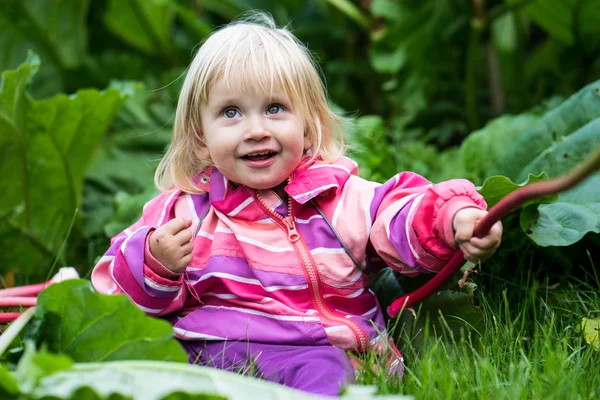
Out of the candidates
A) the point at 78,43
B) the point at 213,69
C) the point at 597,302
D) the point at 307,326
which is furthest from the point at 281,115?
the point at 78,43

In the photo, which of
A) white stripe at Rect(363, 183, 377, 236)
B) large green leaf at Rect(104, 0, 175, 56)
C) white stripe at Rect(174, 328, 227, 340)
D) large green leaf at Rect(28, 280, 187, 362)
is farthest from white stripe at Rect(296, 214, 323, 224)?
large green leaf at Rect(104, 0, 175, 56)

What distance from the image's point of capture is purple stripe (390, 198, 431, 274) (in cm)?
164

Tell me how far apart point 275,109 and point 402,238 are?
0.41 meters

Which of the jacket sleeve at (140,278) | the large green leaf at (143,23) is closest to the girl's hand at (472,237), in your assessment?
the jacket sleeve at (140,278)

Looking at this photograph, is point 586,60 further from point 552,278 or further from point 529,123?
point 552,278


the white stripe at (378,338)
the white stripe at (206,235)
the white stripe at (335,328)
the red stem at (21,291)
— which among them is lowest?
the white stripe at (378,338)

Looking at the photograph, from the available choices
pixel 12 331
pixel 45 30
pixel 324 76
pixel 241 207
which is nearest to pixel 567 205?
pixel 324 76

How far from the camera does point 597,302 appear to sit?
1.86 meters

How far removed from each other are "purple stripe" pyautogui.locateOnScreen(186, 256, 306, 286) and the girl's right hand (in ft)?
0.39

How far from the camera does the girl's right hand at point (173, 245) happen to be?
161cm

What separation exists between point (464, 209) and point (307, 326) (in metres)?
0.43

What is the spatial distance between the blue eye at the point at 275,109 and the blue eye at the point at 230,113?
0.07 metres

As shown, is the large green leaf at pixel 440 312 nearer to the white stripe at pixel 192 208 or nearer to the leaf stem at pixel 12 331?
the white stripe at pixel 192 208

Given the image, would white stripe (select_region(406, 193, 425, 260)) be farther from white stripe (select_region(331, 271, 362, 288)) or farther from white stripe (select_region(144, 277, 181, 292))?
white stripe (select_region(144, 277, 181, 292))
